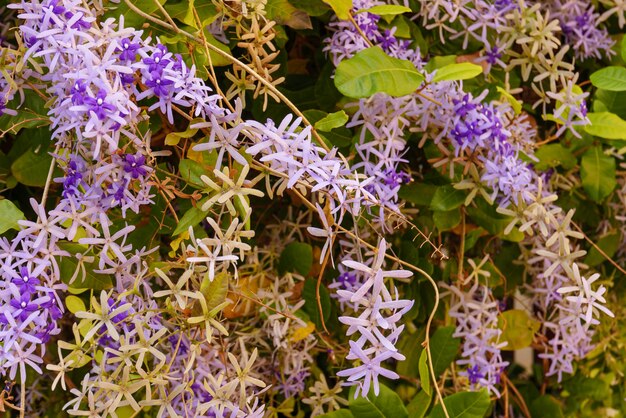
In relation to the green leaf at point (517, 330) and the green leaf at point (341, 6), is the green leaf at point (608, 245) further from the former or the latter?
the green leaf at point (341, 6)

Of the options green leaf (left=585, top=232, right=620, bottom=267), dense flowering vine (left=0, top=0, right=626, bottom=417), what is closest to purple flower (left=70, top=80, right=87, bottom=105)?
dense flowering vine (left=0, top=0, right=626, bottom=417)

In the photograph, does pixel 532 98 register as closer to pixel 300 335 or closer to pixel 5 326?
pixel 300 335

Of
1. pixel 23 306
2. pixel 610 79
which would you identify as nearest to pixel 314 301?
pixel 23 306

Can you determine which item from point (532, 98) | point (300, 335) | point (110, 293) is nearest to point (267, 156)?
point (110, 293)

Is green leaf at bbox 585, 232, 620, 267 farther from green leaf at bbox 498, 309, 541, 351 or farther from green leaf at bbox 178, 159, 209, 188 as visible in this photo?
green leaf at bbox 178, 159, 209, 188

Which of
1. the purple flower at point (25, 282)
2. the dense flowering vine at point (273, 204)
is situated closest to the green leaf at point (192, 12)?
the dense flowering vine at point (273, 204)

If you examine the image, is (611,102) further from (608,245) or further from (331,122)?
(331,122)

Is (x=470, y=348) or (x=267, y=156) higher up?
(x=267, y=156)
